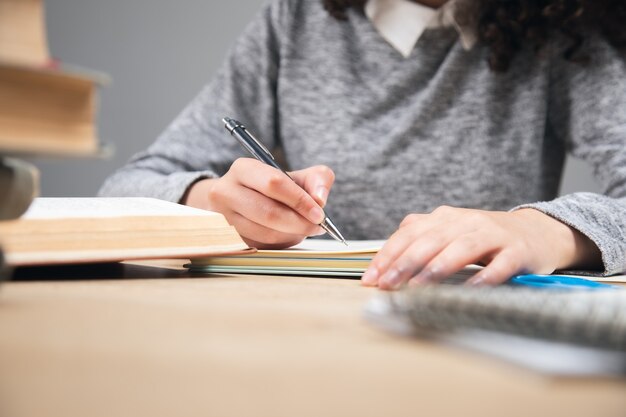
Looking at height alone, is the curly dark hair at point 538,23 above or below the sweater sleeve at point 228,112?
above

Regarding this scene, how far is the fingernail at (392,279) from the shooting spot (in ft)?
1.65

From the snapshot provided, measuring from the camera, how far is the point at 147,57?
87.0 inches

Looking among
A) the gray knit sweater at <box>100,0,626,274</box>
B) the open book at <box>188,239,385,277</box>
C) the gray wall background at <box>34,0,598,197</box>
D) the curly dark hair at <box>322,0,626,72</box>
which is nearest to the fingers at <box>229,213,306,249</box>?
the open book at <box>188,239,385,277</box>

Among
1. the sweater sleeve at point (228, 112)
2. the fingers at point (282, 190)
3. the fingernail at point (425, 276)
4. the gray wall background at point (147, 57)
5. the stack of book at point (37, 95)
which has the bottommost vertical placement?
the gray wall background at point (147, 57)

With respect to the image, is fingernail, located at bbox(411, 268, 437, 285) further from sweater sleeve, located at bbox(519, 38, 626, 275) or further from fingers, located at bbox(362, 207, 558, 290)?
sweater sleeve, located at bbox(519, 38, 626, 275)

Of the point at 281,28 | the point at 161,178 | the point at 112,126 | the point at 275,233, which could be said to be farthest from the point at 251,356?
the point at 112,126

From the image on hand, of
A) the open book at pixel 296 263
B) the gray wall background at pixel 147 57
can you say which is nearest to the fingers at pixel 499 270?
the open book at pixel 296 263

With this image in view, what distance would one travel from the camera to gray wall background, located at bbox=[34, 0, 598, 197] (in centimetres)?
Answer: 219

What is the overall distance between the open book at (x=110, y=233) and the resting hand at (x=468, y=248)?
139 millimetres

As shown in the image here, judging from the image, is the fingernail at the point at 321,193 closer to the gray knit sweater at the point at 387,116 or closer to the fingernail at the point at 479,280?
the fingernail at the point at 479,280

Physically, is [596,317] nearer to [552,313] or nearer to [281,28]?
[552,313]

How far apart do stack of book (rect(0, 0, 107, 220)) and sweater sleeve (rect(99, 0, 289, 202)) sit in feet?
2.60

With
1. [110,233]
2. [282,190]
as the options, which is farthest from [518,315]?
[282,190]

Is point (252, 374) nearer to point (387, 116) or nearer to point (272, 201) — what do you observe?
point (272, 201)
